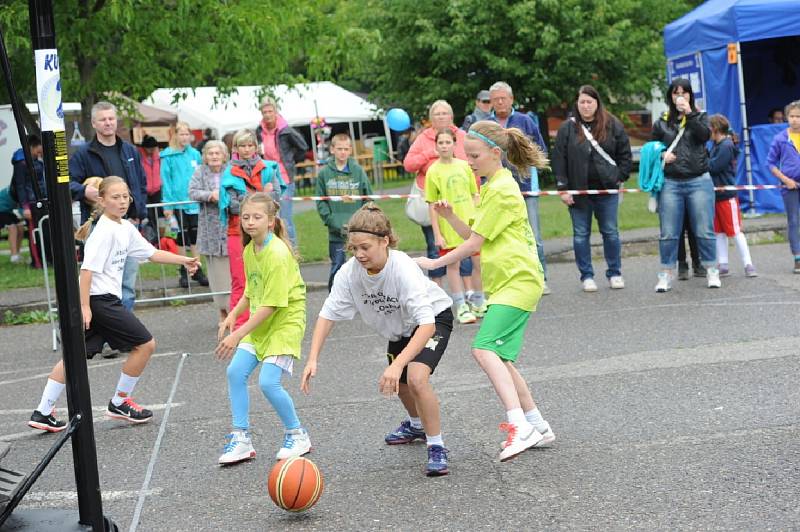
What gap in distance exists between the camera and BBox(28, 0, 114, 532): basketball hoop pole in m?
4.37

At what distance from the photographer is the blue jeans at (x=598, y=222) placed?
11.7 metres

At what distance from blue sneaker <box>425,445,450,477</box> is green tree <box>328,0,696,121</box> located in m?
22.9

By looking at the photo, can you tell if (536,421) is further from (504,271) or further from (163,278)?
(163,278)

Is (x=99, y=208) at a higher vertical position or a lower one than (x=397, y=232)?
higher

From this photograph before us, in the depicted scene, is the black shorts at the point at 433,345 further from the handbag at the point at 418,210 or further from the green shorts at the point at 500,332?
the handbag at the point at 418,210

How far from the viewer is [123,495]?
592 centimetres

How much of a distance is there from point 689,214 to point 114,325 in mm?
6330

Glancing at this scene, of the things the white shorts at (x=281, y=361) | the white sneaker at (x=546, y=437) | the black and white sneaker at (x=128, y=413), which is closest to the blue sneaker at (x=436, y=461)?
Result: the white sneaker at (x=546, y=437)

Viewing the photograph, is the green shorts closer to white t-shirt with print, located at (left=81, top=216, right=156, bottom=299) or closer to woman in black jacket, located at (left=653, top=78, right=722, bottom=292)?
white t-shirt with print, located at (left=81, top=216, right=156, bottom=299)

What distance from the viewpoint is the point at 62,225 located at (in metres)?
4.38

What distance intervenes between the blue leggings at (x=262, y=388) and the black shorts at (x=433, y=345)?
638 mm

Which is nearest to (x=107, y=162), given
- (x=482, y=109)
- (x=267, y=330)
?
(x=482, y=109)

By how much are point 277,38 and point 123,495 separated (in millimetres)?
10549

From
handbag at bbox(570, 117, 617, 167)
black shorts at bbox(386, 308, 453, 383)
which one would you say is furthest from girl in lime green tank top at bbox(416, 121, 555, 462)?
handbag at bbox(570, 117, 617, 167)
